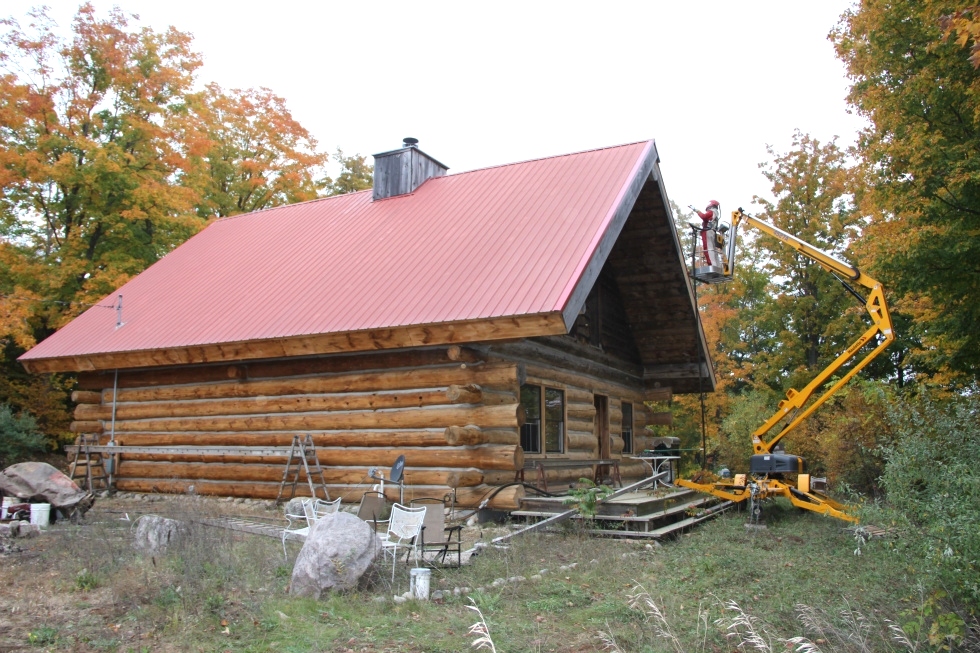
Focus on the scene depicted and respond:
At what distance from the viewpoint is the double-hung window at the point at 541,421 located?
14242 millimetres

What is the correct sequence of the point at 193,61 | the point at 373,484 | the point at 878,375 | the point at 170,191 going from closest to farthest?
1. the point at 373,484
2. the point at 170,191
3. the point at 193,61
4. the point at 878,375

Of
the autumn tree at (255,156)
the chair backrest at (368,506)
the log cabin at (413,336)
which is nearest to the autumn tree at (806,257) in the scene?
the log cabin at (413,336)

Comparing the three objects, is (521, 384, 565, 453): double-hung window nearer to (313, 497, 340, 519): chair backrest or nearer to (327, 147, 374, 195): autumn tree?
(313, 497, 340, 519): chair backrest

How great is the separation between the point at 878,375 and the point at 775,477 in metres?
19.6

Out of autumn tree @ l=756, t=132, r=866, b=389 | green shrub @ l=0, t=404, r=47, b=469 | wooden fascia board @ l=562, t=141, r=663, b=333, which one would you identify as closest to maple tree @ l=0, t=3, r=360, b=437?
green shrub @ l=0, t=404, r=47, b=469

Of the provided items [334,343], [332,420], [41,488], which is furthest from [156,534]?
[332,420]

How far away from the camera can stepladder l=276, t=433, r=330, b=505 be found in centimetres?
1345

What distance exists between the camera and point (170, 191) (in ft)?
77.9

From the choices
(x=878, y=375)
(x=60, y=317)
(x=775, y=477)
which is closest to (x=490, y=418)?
(x=775, y=477)

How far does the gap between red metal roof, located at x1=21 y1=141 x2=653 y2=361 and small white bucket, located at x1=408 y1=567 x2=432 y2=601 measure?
4236 millimetres

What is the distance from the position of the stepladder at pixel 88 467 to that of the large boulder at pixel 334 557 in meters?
10.5

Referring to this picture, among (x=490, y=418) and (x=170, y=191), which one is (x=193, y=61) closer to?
(x=170, y=191)

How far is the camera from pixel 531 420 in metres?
14.4

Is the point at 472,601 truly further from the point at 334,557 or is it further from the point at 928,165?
the point at 928,165
